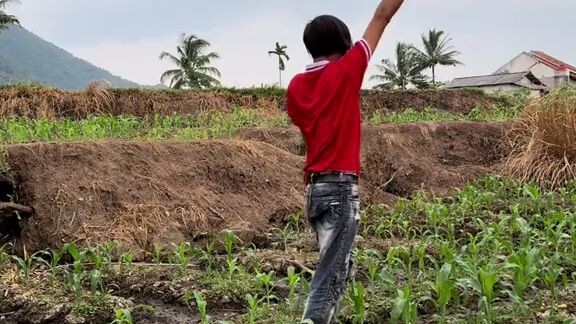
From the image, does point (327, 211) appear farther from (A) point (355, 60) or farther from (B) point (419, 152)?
(B) point (419, 152)

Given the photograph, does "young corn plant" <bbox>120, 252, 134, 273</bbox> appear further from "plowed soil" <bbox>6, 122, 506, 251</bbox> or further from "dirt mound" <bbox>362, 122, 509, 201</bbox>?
"dirt mound" <bbox>362, 122, 509, 201</bbox>

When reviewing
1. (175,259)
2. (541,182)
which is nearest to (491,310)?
(175,259)

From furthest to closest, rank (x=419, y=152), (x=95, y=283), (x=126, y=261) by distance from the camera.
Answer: (x=419, y=152) → (x=126, y=261) → (x=95, y=283)

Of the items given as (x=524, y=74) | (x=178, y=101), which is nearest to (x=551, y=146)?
(x=178, y=101)

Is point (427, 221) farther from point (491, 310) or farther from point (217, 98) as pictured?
point (217, 98)

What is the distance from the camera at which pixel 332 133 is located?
111 inches

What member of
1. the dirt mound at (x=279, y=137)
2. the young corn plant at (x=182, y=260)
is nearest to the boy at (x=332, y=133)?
the young corn plant at (x=182, y=260)

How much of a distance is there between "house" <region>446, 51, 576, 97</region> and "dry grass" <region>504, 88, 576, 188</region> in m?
29.3

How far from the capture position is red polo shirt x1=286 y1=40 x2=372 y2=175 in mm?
2777

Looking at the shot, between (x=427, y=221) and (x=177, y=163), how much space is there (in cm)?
272

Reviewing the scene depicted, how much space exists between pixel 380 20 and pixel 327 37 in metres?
0.24

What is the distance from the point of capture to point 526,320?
334 cm

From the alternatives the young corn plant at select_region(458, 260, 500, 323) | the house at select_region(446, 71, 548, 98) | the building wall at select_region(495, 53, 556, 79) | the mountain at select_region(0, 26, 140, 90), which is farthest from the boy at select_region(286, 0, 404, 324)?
the mountain at select_region(0, 26, 140, 90)

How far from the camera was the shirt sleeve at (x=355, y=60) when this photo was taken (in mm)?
2758
